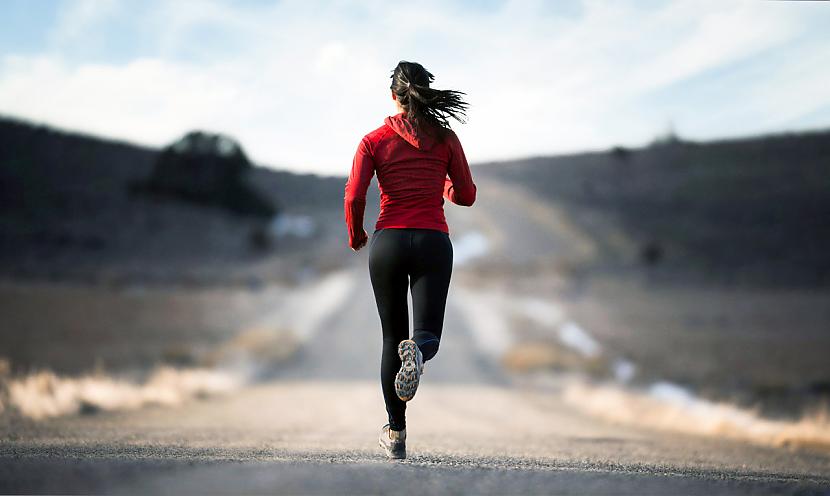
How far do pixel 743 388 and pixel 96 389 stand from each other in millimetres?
16073

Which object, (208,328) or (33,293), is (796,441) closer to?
(208,328)

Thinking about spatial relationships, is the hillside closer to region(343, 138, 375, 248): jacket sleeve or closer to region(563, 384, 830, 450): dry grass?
region(563, 384, 830, 450): dry grass

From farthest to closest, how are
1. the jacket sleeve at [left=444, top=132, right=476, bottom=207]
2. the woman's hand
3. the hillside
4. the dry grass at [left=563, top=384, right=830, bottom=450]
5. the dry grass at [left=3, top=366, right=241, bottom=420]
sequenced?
the hillside < the dry grass at [left=3, top=366, right=241, bottom=420] < the dry grass at [left=563, top=384, right=830, bottom=450] < the woman's hand < the jacket sleeve at [left=444, top=132, right=476, bottom=207]

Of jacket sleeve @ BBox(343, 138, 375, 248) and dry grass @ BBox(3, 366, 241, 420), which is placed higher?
jacket sleeve @ BBox(343, 138, 375, 248)

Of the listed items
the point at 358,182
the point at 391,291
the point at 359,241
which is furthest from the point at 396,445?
the point at 358,182

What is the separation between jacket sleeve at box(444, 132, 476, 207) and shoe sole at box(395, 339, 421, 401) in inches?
34.5

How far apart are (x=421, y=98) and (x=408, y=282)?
3.30 ft

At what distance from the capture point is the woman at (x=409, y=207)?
4.72 m

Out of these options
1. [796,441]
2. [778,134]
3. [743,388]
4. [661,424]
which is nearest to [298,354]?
[743,388]

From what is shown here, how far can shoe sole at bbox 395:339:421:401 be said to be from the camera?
455 centimetres

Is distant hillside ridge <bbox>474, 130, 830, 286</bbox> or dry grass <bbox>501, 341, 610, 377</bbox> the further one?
distant hillside ridge <bbox>474, 130, 830, 286</bbox>

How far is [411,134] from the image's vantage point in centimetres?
473

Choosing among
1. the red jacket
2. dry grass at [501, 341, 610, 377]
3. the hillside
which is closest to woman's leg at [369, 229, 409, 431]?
the red jacket

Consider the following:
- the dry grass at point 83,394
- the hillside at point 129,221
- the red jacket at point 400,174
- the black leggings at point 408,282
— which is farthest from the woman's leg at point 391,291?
the hillside at point 129,221
